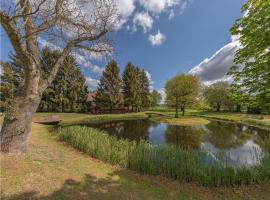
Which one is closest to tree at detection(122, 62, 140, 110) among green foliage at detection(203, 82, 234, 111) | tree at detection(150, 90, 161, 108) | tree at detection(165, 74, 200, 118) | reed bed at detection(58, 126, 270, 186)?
tree at detection(165, 74, 200, 118)

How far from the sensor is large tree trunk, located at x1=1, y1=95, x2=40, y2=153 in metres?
5.03

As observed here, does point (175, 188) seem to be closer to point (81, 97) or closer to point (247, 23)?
point (247, 23)

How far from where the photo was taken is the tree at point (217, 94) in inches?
1995

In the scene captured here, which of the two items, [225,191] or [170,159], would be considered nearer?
[225,191]

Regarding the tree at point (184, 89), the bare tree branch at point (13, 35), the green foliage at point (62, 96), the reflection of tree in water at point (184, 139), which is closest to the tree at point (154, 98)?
the tree at point (184, 89)

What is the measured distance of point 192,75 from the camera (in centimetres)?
3094

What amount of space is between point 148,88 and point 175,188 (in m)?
44.4

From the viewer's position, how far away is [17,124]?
5.09 m

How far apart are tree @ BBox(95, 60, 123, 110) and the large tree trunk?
94.6 ft

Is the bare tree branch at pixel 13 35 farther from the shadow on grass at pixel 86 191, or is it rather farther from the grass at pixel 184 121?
the grass at pixel 184 121

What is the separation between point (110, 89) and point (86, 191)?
103 feet

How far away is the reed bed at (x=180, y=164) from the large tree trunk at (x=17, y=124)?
120 inches

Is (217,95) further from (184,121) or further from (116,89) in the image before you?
(116,89)

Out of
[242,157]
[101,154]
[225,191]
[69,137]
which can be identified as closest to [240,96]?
[225,191]
